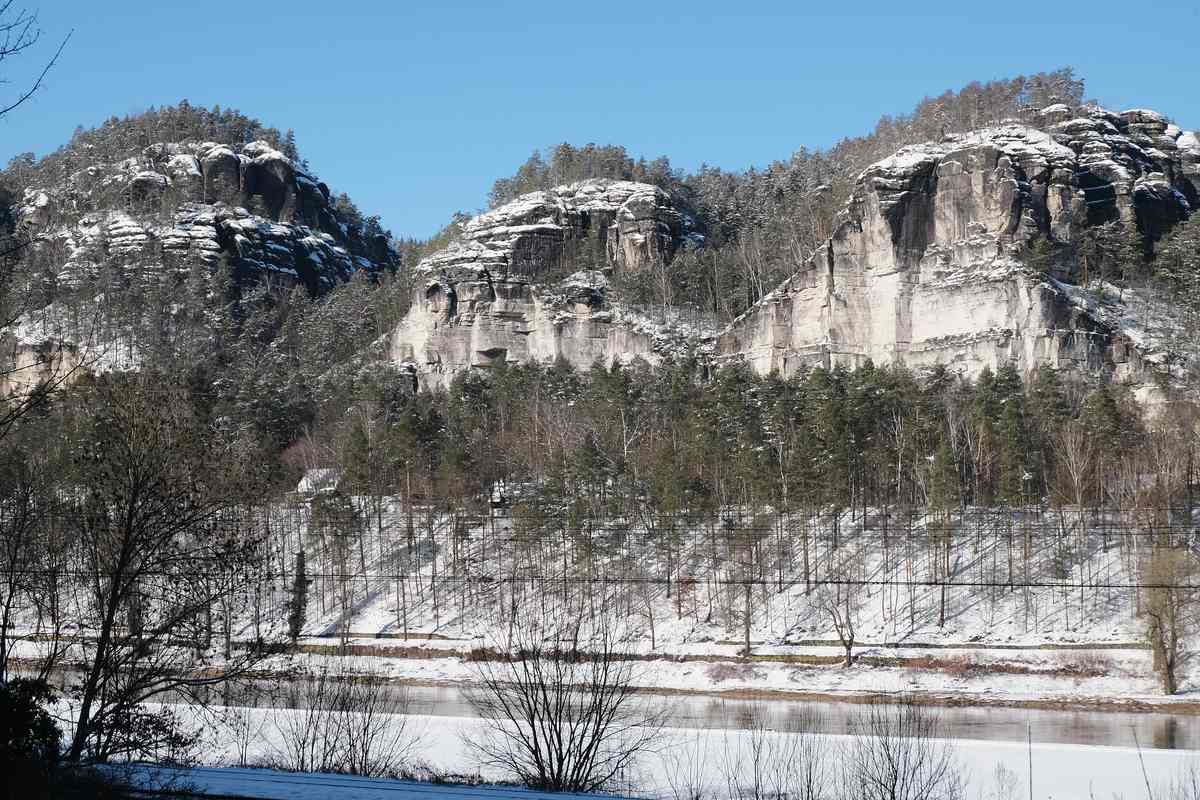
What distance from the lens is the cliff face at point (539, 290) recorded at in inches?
4284

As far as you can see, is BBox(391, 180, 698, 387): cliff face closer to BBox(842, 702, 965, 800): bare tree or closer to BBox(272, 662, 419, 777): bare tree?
BBox(272, 662, 419, 777): bare tree

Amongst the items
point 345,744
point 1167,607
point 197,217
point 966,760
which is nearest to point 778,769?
point 966,760

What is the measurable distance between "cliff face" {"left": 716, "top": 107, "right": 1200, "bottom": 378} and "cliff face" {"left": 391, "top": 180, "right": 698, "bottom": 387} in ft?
38.8

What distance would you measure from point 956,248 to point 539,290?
3835 cm

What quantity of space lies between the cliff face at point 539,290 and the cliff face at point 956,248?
11.8m

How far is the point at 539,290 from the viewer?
113 meters

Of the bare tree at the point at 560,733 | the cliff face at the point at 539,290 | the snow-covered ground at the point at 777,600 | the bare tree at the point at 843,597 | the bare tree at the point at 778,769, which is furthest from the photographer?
the cliff face at the point at 539,290

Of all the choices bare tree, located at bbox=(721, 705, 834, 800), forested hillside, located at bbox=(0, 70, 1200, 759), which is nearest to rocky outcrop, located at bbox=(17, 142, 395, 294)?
forested hillside, located at bbox=(0, 70, 1200, 759)

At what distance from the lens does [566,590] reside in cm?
5666

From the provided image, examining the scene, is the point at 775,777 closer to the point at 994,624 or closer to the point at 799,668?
the point at 799,668

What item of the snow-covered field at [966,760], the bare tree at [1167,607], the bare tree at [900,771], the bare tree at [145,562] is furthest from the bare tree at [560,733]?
the bare tree at [1167,607]

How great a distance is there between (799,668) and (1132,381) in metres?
43.9

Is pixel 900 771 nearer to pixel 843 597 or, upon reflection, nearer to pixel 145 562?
pixel 145 562

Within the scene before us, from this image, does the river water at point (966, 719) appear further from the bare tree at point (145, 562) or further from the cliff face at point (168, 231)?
the cliff face at point (168, 231)
